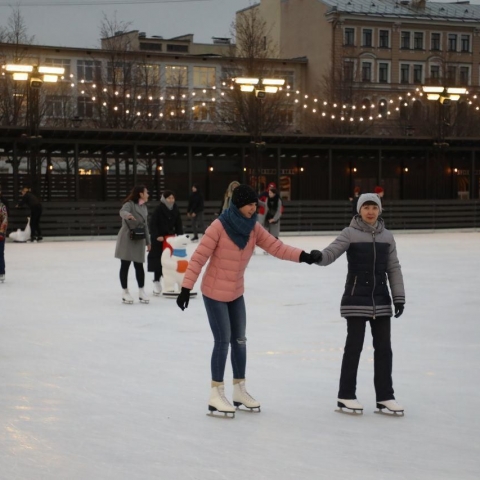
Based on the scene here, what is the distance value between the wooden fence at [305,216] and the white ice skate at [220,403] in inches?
913

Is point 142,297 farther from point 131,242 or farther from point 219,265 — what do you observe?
point 219,265

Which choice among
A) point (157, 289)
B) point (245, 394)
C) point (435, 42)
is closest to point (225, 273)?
point (245, 394)

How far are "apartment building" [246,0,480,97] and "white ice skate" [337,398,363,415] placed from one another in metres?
65.9

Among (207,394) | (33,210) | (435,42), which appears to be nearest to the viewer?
(207,394)

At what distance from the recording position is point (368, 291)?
655 centimetres

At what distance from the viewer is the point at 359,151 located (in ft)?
116

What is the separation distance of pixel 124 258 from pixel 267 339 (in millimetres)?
3549

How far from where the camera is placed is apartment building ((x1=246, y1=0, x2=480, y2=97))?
72812 mm

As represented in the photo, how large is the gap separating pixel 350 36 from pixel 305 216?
4335 centimetres

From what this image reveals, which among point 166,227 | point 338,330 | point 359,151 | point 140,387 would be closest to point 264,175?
point 359,151

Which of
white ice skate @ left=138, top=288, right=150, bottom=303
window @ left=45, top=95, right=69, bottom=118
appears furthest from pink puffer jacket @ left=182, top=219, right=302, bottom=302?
window @ left=45, top=95, right=69, bottom=118

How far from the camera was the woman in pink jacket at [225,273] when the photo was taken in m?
6.53

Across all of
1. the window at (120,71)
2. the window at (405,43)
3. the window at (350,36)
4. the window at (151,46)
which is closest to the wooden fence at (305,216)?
the window at (120,71)

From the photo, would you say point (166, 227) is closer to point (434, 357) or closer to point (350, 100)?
point (434, 357)
